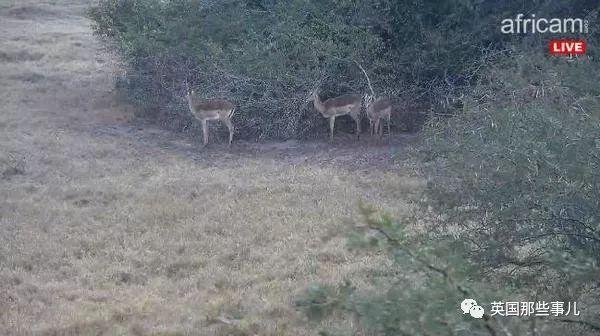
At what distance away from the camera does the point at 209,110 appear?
1500 centimetres

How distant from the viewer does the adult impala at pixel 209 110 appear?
49.1 ft

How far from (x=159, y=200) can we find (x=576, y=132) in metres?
6.39

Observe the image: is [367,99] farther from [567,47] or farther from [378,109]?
[567,47]

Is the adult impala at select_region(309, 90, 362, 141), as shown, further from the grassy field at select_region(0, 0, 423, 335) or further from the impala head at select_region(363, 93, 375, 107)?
the grassy field at select_region(0, 0, 423, 335)

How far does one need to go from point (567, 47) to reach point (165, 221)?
5897mm

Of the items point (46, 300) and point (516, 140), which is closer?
point (516, 140)

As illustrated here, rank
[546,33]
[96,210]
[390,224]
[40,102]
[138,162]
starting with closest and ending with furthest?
[390,224] < [96,210] < [546,33] < [138,162] < [40,102]

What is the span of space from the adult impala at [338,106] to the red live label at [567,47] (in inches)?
146

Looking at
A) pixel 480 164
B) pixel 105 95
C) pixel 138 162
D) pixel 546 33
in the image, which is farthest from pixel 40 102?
pixel 480 164

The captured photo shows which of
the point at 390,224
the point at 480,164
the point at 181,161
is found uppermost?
the point at 390,224

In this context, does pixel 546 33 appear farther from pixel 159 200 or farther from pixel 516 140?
pixel 516 140

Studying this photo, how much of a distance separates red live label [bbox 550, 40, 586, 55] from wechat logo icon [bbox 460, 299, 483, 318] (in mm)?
8021

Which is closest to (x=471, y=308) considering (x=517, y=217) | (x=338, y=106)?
(x=517, y=217)

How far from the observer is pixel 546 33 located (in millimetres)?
12547
